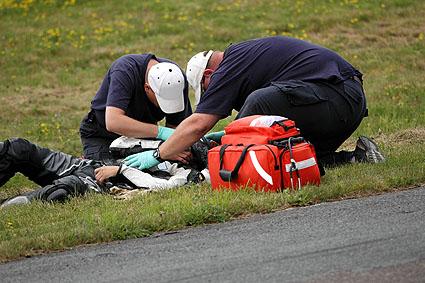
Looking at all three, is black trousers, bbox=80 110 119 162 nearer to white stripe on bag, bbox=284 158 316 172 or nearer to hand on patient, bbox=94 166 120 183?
hand on patient, bbox=94 166 120 183

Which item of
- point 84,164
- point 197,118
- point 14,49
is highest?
point 197,118

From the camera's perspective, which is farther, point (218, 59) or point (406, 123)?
point (406, 123)

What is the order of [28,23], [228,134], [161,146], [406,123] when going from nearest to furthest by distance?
1. [228,134]
2. [161,146]
3. [406,123]
4. [28,23]

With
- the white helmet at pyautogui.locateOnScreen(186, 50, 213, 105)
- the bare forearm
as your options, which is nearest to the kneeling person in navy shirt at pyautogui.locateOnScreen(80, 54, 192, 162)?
the bare forearm

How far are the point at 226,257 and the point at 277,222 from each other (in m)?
0.89

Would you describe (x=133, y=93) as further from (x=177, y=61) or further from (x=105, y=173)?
(x=177, y=61)

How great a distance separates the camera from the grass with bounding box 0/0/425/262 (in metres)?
6.59

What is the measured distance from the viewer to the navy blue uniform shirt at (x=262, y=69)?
7.59 metres

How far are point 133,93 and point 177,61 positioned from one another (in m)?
9.12

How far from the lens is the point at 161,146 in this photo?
7867 millimetres

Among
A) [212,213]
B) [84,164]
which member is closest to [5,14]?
[84,164]

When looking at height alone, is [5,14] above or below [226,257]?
below

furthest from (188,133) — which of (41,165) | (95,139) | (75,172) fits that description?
(95,139)

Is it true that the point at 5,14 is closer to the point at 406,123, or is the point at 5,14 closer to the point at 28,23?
the point at 28,23
